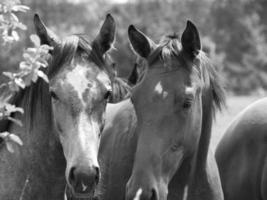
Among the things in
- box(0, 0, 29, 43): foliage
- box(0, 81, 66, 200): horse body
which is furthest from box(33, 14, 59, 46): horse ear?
box(0, 0, 29, 43): foliage

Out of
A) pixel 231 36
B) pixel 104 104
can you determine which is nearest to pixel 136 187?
pixel 104 104

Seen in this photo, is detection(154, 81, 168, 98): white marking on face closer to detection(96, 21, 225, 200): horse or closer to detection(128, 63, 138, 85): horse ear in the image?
detection(96, 21, 225, 200): horse

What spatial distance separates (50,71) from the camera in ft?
15.6

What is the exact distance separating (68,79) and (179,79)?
2.87 ft

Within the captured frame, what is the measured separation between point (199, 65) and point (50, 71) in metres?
1.21

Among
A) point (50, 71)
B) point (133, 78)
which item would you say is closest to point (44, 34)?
point (50, 71)

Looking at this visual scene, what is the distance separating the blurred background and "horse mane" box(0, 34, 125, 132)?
2719 centimetres

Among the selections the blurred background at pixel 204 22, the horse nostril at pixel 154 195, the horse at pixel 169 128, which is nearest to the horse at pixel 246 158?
the horse at pixel 169 128

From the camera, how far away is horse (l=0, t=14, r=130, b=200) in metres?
4.56

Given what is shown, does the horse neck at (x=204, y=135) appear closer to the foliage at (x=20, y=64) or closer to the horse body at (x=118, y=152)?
the horse body at (x=118, y=152)

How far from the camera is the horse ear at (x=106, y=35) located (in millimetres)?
4961

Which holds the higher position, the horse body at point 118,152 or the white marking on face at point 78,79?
the white marking on face at point 78,79

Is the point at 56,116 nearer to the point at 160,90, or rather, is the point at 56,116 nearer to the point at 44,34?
the point at 44,34

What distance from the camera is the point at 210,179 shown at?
5367 mm
